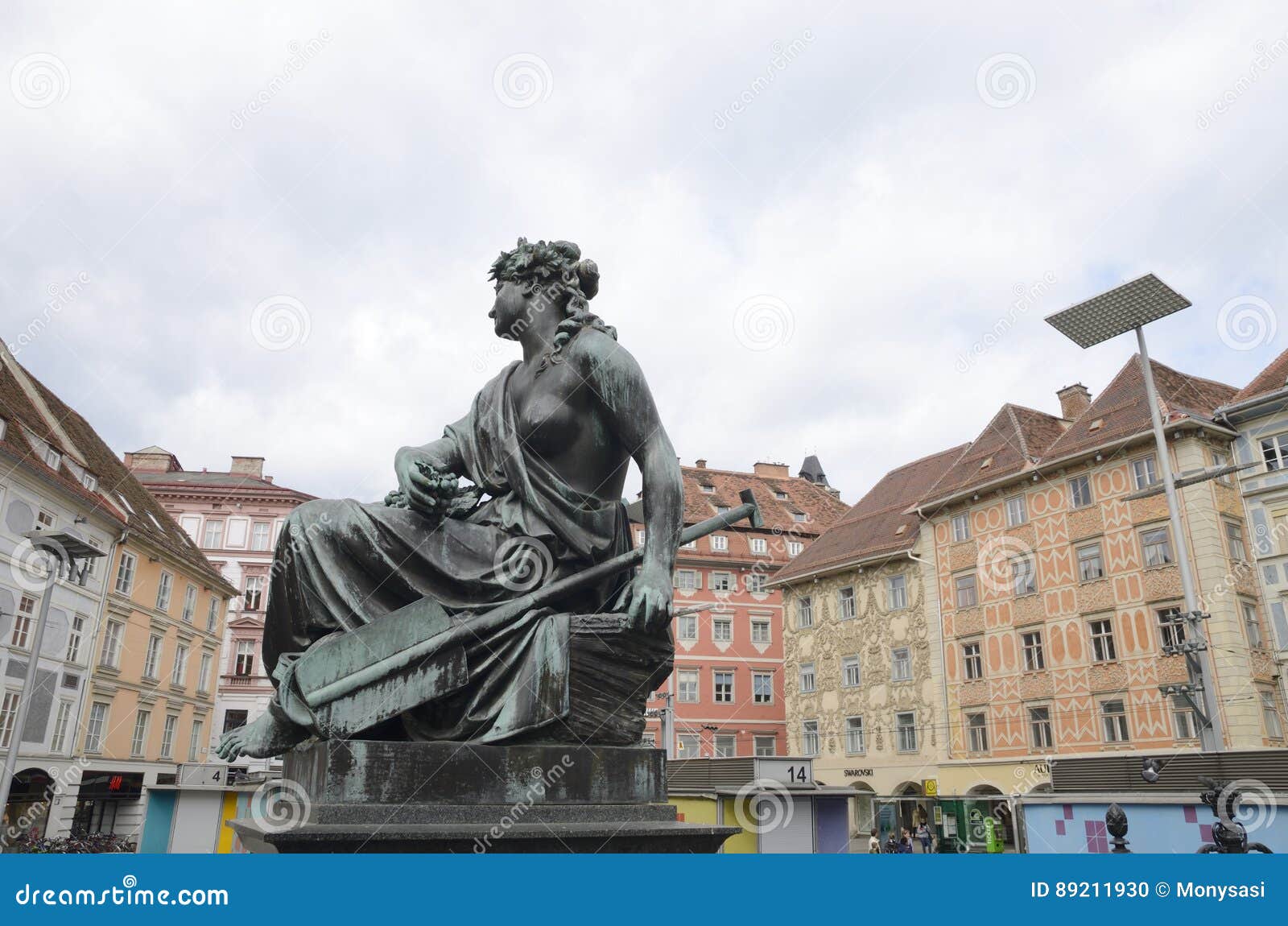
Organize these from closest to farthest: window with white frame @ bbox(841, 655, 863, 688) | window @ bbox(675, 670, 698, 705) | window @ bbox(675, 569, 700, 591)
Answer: window with white frame @ bbox(841, 655, 863, 688), window @ bbox(675, 670, 698, 705), window @ bbox(675, 569, 700, 591)

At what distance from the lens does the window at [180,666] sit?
3659 cm

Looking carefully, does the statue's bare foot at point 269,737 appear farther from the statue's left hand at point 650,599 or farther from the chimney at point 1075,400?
the chimney at point 1075,400

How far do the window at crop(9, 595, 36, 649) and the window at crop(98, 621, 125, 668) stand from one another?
3.96 m

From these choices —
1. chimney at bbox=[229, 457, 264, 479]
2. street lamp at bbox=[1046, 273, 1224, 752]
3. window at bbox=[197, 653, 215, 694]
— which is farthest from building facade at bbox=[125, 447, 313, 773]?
street lamp at bbox=[1046, 273, 1224, 752]

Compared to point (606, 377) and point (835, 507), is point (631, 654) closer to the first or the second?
point (606, 377)

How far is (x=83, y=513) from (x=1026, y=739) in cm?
3046

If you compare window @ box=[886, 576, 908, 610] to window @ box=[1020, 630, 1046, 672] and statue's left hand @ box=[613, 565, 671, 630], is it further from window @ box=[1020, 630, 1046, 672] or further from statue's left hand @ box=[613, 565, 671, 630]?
statue's left hand @ box=[613, 565, 671, 630]

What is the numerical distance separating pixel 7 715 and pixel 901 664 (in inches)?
1120

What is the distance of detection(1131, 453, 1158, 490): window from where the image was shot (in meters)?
27.8

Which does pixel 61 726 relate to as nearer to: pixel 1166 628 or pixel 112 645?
pixel 112 645

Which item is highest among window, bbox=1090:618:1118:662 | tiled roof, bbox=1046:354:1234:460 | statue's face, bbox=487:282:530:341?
tiled roof, bbox=1046:354:1234:460

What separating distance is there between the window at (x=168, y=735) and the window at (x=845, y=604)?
26.7m

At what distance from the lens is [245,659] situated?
4478cm

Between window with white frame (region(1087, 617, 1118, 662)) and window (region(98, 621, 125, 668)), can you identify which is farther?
window (region(98, 621, 125, 668))
